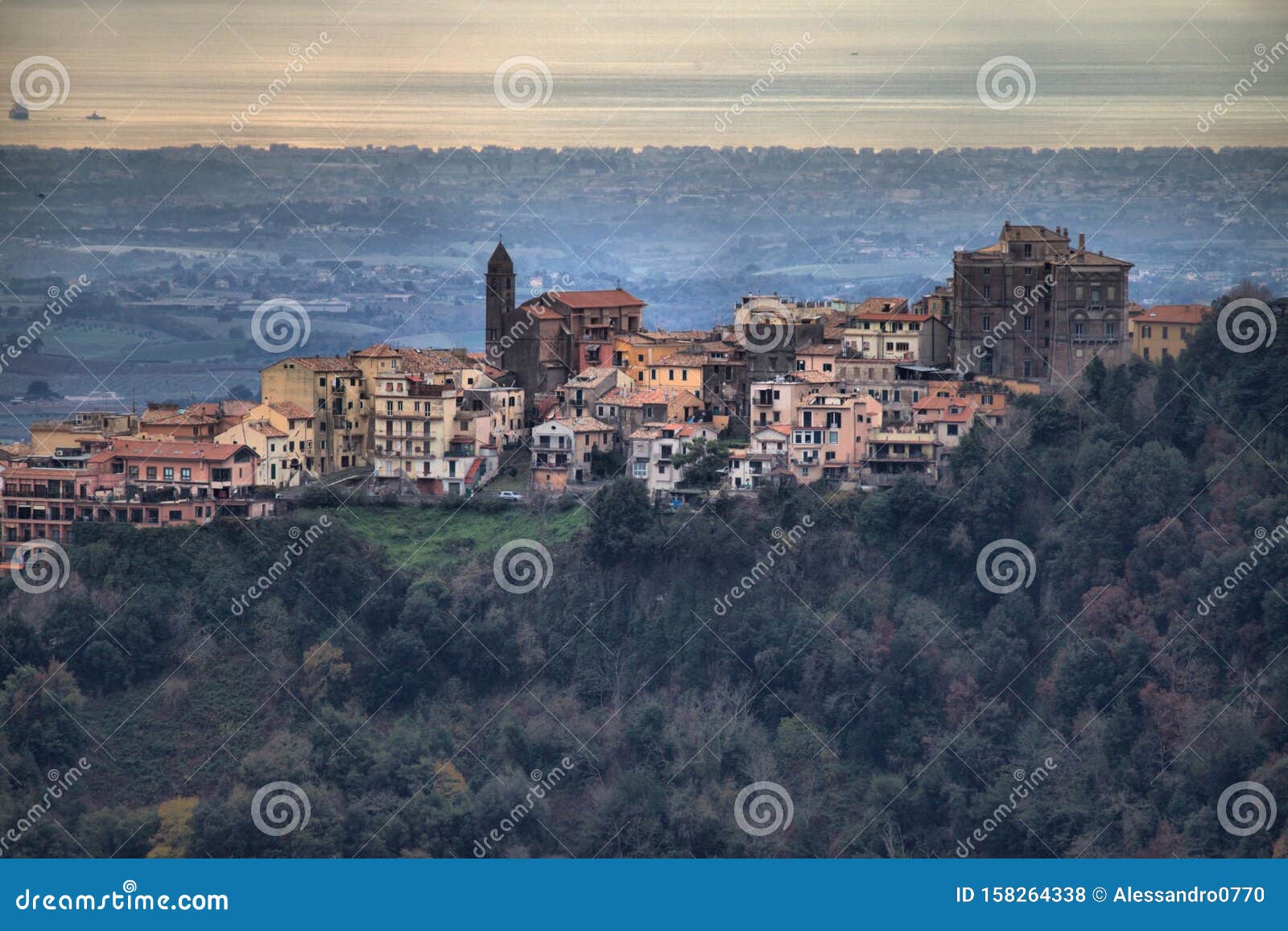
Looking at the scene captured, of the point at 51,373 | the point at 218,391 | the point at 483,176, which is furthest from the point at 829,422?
the point at 483,176

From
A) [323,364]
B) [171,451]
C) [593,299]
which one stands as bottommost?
[171,451]

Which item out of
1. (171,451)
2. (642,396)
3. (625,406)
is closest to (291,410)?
(171,451)

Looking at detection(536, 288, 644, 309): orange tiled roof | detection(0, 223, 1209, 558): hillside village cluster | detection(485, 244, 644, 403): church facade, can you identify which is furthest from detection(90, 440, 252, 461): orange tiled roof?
detection(536, 288, 644, 309): orange tiled roof

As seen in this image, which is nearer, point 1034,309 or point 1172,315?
point 1034,309

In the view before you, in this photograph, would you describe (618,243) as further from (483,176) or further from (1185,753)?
(1185,753)

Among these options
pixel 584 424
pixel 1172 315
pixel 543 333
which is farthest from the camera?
pixel 543 333

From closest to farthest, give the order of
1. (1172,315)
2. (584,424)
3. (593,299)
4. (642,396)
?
1. (584,424)
2. (642,396)
3. (1172,315)
4. (593,299)

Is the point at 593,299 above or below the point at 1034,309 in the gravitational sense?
above

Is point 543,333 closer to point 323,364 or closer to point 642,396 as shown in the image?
point 642,396
